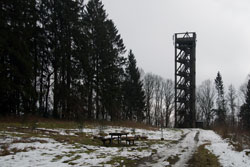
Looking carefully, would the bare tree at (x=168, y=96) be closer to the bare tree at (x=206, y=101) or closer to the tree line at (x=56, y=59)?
the bare tree at (x=206, y=101)

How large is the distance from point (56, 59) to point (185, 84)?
71.6 ft

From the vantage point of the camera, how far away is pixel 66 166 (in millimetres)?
7629

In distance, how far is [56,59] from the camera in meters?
24.7

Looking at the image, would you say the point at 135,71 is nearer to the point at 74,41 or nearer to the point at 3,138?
the point at 74,41

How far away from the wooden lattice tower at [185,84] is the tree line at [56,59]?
34.0 feet

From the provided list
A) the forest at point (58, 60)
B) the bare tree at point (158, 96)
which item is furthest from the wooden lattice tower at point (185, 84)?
the bare tree at point (158, 96)

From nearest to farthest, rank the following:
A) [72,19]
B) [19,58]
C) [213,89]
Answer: [19,58], [72,19], [213,89]

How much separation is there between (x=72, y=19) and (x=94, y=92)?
34.6 feet

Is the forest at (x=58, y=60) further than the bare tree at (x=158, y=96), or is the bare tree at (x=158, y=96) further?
the bare tree at (x=158, y=96)

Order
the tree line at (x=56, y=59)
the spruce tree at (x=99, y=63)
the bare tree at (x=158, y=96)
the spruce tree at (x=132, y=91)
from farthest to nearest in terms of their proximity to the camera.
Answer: the bare tree at (x=158, y=96) → the spruce tree at (x=132, y=91) → the spruce tree at (x=99, y=63) → the tree line at (x=56, y=59)

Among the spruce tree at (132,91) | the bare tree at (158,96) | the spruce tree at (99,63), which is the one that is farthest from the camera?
the bare tree at (158,96)

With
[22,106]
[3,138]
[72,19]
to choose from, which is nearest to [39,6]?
[72,19]

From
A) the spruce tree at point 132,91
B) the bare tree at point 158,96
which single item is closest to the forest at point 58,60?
the spruce tree at point 132,91

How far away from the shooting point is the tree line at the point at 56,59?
19656mm
